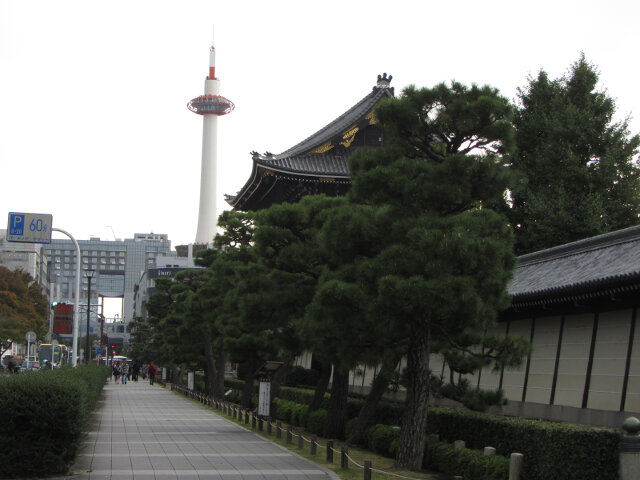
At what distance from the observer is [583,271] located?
1759 centimetres

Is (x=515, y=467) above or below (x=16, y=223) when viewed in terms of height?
below

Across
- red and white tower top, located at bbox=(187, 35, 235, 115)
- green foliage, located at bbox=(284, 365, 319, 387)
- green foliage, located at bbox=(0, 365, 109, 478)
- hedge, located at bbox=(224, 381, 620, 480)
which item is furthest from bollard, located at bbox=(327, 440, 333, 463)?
red and white tower top, located at bbox=(187, 35, 235, 115)

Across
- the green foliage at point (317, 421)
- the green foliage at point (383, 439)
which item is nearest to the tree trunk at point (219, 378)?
the green foliage at point (317, 421)

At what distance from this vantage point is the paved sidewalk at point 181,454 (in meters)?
14.2

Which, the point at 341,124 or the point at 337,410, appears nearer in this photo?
the point at 337,410

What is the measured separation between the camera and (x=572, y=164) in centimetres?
3634

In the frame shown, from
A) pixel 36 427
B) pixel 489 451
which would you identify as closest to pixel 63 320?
pixel 36 427

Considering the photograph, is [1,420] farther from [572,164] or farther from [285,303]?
[572,164]

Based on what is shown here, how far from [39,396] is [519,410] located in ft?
35.4

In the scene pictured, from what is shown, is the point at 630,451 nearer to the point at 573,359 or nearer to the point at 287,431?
the point at 573,359

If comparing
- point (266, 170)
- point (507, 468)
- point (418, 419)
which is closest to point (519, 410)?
point (418, 419)

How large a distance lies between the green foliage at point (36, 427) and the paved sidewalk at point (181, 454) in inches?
19.1

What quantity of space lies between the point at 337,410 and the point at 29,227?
10119 millimetres

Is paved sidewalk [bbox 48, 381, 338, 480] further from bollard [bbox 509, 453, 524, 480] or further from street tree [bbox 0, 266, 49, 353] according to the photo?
street tree [bbox 0, 266, 49, 353]
